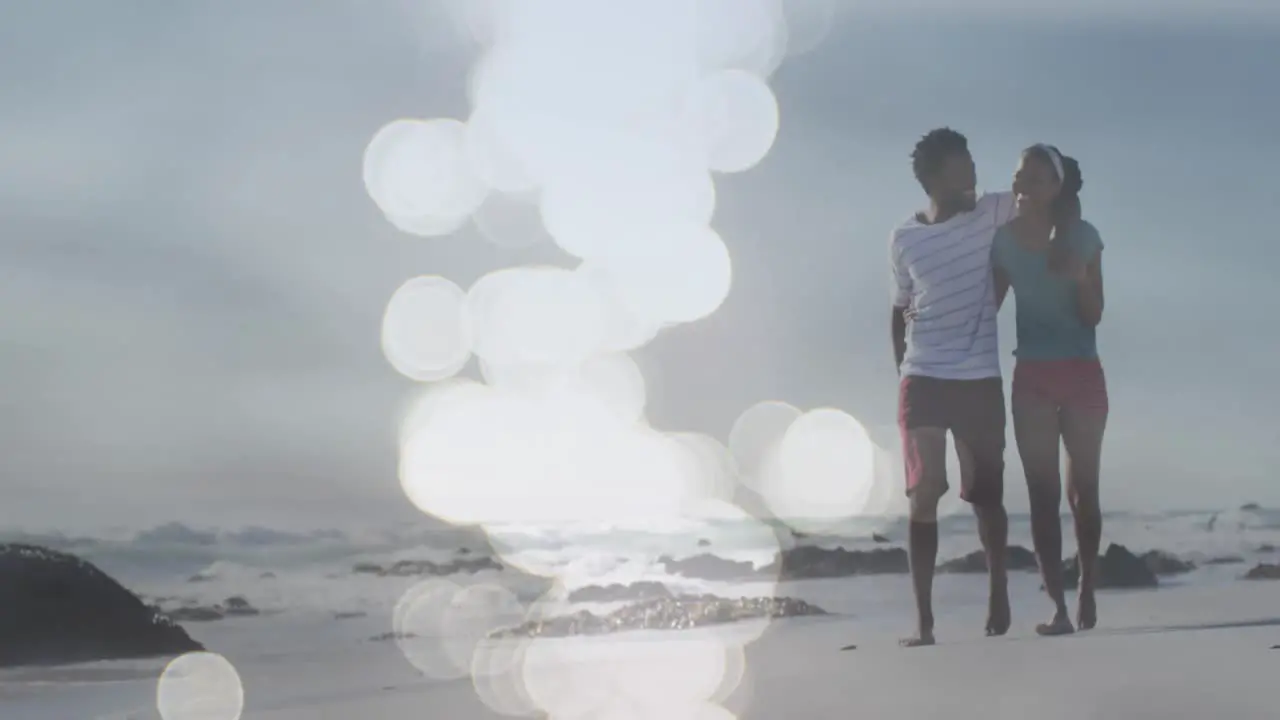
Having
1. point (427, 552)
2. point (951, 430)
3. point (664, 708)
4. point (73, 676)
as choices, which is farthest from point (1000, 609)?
point (427, 552)

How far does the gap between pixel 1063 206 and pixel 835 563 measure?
550 cm

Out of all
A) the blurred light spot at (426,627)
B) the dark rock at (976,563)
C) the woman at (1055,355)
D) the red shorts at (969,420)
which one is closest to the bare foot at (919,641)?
the woman at (1055,355)

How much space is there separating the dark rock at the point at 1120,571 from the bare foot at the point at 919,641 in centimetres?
365

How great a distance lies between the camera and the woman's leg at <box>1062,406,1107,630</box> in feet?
16.2

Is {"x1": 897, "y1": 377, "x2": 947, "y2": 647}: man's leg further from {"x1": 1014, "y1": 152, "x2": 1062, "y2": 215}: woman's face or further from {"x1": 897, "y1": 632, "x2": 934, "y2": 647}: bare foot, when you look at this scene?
{"x1": 1014, "y1": 152, "x2": 1062, "y2": 215}: woman's face

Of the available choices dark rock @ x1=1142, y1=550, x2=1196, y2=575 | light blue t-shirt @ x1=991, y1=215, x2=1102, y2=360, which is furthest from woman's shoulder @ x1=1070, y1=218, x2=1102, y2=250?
dark rock @ x1=1142, y1=550, x2=1196, y2=575

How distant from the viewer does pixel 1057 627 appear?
4.82m

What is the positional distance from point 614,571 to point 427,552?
1.89 metres

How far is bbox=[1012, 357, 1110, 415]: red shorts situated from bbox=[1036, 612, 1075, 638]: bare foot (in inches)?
28.7

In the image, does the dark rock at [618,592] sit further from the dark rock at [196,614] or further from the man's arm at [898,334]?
the man's arm at [898,334]

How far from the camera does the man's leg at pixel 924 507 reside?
4926mm

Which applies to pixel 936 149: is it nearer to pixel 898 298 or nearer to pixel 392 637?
pixel 898 298

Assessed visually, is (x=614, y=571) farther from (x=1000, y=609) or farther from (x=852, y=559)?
(x=1000, y=609)

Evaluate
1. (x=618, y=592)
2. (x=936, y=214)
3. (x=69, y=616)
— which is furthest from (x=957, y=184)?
(x=69, y=616)
